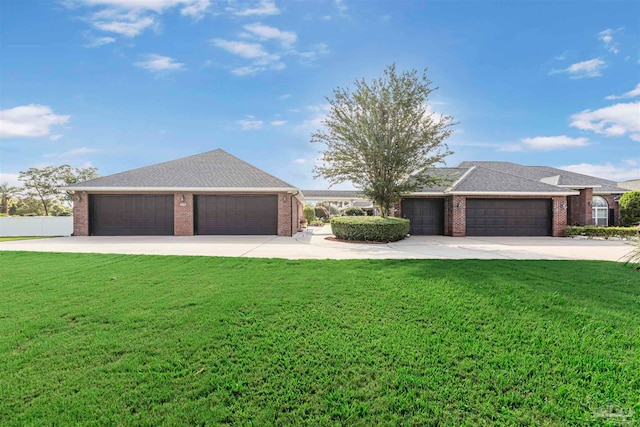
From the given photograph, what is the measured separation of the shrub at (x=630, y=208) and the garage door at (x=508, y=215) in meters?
6.50

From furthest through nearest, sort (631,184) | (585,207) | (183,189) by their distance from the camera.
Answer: (631,184), (585,207), (183,189)

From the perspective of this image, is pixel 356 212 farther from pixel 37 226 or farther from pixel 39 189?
pixel 39 189

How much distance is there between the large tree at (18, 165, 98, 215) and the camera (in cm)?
3020

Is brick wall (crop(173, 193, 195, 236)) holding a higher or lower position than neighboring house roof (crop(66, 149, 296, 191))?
lower

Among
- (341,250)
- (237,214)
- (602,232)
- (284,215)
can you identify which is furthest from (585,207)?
(237,214)

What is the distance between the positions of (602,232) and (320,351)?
19.9m

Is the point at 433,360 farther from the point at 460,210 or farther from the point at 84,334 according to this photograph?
the point at 460,210

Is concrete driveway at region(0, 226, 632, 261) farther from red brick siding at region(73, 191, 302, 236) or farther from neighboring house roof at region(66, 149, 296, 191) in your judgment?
neighboring house roof at region(66, 149, 296, 191)

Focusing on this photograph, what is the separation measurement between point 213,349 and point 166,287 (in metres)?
2.57

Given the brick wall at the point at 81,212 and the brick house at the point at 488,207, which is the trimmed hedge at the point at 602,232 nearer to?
the brick house at the point at 488,207

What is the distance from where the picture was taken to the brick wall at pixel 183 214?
1545 centimetres

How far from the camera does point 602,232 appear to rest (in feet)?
51.3

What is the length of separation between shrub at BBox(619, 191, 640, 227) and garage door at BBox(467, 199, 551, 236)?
256 inches

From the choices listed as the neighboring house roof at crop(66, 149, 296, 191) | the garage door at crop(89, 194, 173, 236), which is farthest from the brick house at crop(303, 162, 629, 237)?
the garage door at crop(89, 194, 173, 236)
